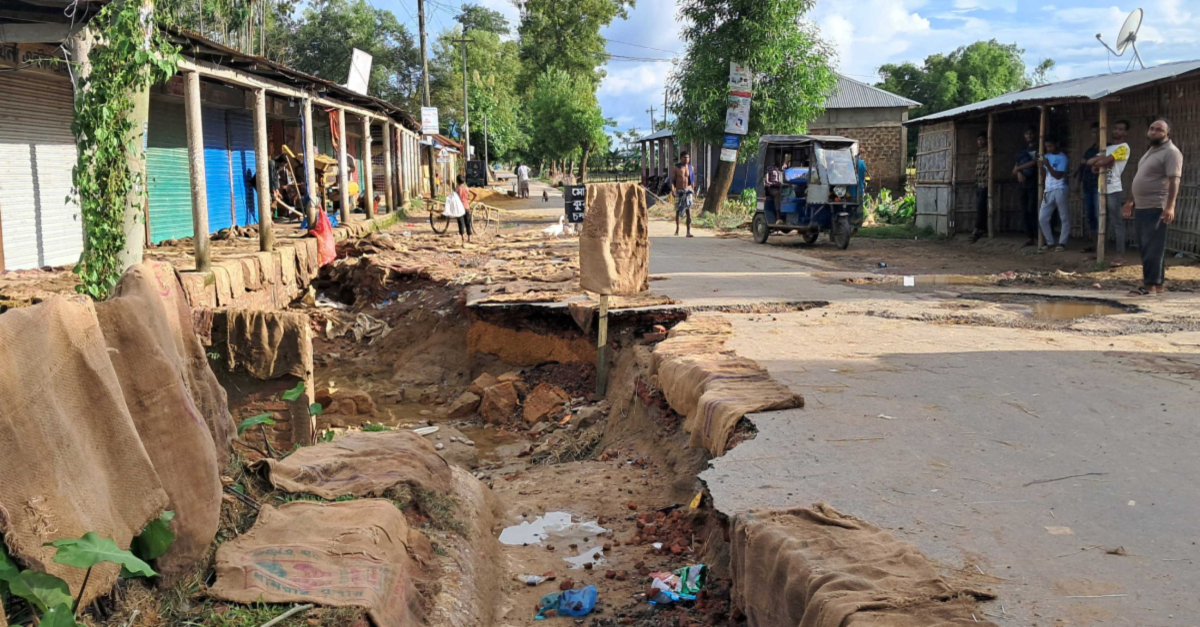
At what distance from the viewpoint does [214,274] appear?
35.7ft

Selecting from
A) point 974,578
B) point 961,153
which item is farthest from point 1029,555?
point 961,153

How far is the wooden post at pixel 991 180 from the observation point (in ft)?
56.3

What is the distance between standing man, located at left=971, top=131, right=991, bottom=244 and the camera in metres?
18.3

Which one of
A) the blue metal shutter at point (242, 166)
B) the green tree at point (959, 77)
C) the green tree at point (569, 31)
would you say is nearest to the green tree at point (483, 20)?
the green tree at point (569, 31)

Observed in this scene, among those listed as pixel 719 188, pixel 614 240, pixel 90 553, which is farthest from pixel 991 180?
pixel 90 553

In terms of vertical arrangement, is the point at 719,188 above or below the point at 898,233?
above

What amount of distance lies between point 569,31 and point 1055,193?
182 feet

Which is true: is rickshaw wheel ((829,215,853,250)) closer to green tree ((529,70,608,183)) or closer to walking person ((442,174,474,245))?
walking person ((442,174,474,245))

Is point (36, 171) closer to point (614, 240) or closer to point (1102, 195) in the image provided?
point (614, 240)

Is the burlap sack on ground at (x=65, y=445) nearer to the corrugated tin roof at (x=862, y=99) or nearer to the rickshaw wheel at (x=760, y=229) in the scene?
the rickshaw wheel at (x=760, y=229)

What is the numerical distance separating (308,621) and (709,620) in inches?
70.4

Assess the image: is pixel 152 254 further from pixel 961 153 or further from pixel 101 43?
pixel 961 153

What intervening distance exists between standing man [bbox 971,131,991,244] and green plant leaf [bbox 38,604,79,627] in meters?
17.8

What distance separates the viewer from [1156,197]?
10102 millimetres
